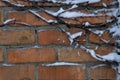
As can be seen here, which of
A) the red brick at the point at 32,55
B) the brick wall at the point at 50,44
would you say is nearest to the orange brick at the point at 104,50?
the brick wall at the point at 50,44

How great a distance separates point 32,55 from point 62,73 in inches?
6.3

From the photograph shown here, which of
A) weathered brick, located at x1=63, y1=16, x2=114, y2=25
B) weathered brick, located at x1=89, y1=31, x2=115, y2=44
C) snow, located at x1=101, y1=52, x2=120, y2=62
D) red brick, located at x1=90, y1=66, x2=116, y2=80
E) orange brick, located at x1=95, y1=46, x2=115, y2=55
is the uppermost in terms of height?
weathered brick, located at x1=63, y1=16, x2=114, y2=25

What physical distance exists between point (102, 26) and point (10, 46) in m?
0.43

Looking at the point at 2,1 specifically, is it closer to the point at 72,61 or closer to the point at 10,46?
the point at 10,46

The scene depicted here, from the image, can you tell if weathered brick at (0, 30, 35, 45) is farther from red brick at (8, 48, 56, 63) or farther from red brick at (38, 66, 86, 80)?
red brick at (38, 66, 86, 80)

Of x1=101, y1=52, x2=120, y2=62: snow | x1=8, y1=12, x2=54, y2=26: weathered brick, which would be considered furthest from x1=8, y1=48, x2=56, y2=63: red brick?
x1=101, y1=52, x2=120, y2=62: snow

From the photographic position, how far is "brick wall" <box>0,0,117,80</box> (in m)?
1.16

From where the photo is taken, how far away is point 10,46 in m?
1.16

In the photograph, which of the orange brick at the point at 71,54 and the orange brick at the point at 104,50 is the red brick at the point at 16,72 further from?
the orange brick at the point at 104,50

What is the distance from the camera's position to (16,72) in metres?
1.17

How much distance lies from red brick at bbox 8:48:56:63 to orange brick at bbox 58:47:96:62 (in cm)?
4

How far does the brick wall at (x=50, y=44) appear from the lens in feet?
3.82

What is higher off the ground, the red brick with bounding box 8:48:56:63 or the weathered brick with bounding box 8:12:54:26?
the weathered brick with bounding box 8:12:54:26

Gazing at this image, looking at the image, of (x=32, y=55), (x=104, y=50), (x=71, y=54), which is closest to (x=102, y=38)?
(x=104, y=50)
